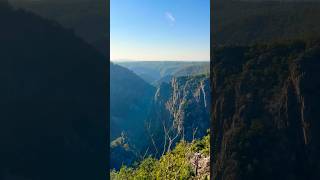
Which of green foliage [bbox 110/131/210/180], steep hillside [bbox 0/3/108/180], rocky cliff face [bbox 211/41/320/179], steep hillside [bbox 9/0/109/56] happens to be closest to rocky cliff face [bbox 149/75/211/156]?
green foliage [bbox 110/131/210/180]

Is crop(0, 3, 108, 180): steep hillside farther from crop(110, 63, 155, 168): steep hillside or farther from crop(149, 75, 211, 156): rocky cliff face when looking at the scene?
crop(110, 63, 155, 168): steep hillside

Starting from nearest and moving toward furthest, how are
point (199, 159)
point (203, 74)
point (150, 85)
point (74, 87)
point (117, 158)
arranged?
point (74, 87) → point (199, 159) → point (117, 158) → point (203, 74) → point (150, 85)

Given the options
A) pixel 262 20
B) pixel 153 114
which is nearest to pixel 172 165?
pixel 262 20

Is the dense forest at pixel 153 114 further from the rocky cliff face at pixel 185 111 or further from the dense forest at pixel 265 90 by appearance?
the dense forest at pixel 265 90

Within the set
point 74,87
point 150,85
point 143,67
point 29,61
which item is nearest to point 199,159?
point 74,87

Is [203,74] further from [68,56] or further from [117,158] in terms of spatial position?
[68,56]

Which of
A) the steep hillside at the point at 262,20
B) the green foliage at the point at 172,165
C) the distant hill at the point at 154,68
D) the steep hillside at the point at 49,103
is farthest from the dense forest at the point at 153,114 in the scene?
the steep hillside at the point at 49,103
